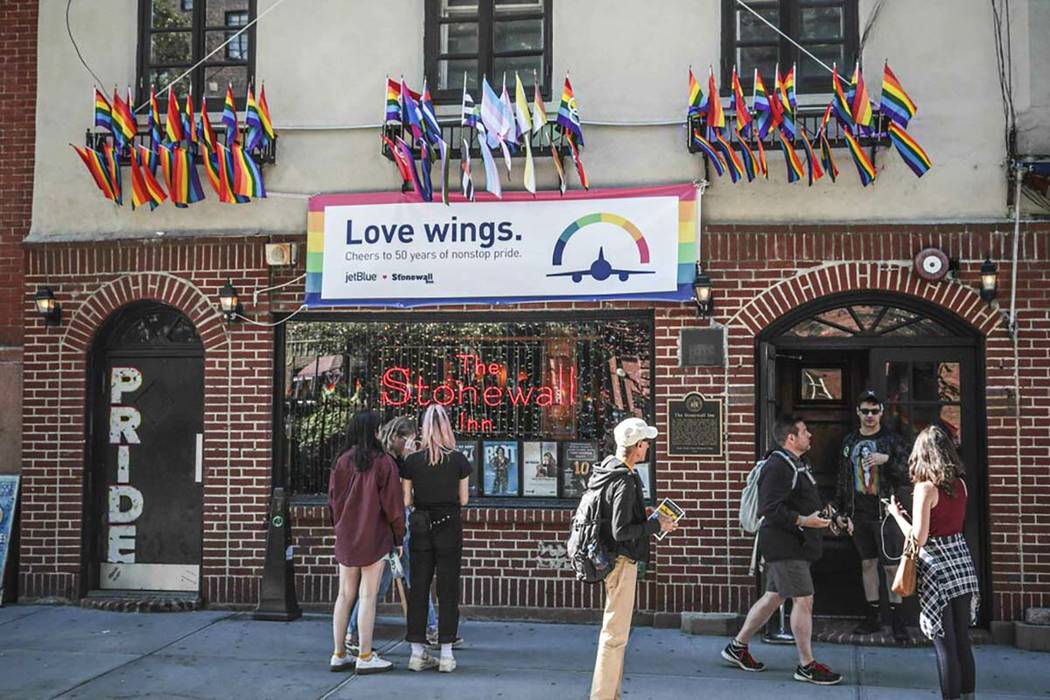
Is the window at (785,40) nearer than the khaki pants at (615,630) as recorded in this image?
No

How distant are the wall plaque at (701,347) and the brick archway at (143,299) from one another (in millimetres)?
3997

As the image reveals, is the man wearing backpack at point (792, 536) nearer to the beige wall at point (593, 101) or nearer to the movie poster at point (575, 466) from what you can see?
the movie poster at point (575, 466)

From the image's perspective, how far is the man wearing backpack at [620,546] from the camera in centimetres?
655

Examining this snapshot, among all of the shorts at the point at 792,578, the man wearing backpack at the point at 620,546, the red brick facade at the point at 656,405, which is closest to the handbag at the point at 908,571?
the shorts at the point at 792,578

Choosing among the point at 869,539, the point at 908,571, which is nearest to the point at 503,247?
the point at 869,539

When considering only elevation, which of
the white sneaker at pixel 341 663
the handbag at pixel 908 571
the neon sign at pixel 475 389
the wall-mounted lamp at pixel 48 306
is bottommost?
the white sneaker at pixel 341 663

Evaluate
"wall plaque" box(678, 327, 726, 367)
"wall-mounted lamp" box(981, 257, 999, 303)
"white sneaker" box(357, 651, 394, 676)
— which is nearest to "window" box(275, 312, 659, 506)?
"wall plaque" box(678, 327, 726, 367)

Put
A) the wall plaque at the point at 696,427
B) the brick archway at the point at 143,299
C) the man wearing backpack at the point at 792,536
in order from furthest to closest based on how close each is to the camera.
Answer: the brick archway at the point at 143,299, the wall plaque at the point at 696,427, the man wearing backpack at the point at 792,536

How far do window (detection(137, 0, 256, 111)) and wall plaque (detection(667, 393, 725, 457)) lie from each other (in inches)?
191

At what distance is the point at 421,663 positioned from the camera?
25.8 ft

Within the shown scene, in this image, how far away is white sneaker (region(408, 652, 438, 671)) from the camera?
309 inches

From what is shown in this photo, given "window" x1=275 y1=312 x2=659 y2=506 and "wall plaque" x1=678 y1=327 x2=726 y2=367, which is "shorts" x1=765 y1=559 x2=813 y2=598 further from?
"wall plaque" x1=678 y1=327 x2=726 y2=367

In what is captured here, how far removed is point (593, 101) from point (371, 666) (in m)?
4.92

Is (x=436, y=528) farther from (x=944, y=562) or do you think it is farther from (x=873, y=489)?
(x=873, y=489)
